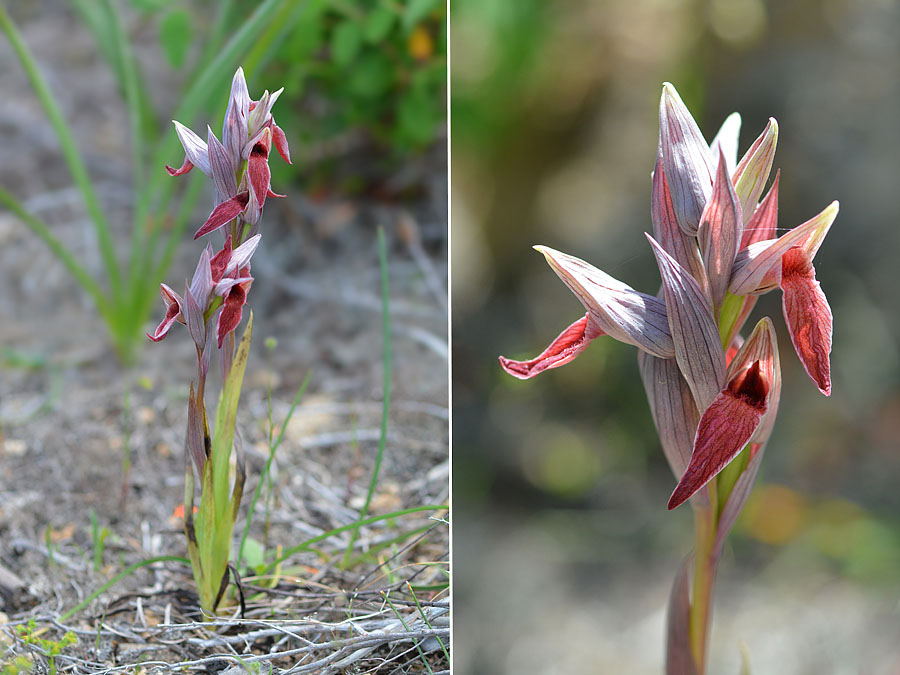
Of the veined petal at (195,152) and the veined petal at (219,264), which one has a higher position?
the veined petal at (195,152)

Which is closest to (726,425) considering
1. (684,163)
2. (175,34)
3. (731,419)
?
(731,419)

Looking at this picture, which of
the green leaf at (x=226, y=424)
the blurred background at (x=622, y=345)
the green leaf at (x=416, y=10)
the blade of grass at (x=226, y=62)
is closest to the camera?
the green leaf at (x=226, y=424)

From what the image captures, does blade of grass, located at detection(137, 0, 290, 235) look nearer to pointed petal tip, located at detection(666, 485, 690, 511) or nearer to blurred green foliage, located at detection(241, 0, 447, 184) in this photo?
blurred green foliage, located at detection(241, 0, 447, 184)

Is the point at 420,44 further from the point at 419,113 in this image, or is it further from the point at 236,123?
the point at 236,123

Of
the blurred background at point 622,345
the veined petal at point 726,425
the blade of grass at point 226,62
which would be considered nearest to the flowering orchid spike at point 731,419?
the veined petal at point 726,425

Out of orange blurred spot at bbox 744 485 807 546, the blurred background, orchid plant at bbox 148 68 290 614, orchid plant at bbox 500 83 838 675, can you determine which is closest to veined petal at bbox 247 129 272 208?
orchid plant at bbox 148 68 290 614

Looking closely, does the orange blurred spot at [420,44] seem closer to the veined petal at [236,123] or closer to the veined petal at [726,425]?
the veined petal at [236,123]
